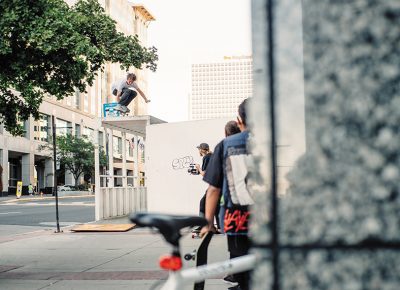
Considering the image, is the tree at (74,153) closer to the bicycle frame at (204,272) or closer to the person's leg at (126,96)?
the person's leg at (126,96)

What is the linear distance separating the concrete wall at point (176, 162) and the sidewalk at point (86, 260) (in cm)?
186

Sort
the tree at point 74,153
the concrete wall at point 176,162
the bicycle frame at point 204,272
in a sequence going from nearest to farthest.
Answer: the bicycle frame at point 204,272
the concrete wall at point 176,162
the tree at point 74,153

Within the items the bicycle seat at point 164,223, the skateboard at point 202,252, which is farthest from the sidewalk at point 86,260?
the bicycle seat at point 164,223

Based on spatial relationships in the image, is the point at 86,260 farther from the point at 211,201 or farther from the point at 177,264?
the point at 177,264

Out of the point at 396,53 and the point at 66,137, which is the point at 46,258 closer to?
the point at 396,53

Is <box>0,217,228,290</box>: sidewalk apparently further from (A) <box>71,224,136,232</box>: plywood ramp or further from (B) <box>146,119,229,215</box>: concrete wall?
(B) <box>146,119,229,215</box>: concrete wall

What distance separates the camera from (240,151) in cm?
434

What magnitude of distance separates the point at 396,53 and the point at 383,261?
62 cm

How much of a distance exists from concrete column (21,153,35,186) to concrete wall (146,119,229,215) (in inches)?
1848

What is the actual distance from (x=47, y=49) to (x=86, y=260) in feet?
11.6

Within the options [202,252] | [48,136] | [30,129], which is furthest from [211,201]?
[48,136]

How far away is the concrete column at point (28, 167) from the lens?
6022 cm

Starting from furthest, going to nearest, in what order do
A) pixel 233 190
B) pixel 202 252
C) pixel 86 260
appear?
1. pixel 86 260
2. pixel 202 252
3. pixel 233 190

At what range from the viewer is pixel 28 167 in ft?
198
